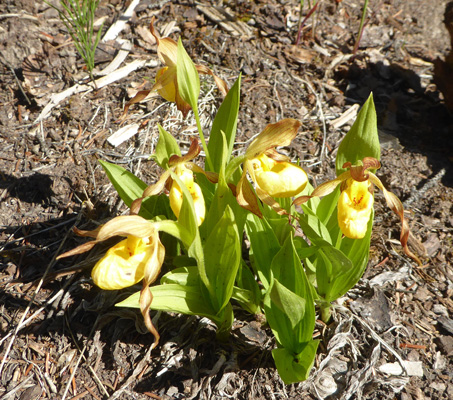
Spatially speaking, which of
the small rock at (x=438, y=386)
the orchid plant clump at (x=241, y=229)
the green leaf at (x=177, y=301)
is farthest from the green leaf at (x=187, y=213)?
the small rock at (x=438, y=386)

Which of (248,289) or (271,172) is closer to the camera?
(271,172)

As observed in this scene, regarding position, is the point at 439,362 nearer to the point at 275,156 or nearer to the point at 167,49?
the point at 275,156

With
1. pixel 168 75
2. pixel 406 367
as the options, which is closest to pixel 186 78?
pixel 168 75

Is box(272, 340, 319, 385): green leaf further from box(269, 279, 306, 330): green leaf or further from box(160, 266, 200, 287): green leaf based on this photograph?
box(160, 266, 200, 287): green leaf

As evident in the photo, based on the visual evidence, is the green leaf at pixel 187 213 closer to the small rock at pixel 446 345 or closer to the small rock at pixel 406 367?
the small rock at pixel 406 367

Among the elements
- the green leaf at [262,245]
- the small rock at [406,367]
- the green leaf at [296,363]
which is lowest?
the small rock at [406,367]

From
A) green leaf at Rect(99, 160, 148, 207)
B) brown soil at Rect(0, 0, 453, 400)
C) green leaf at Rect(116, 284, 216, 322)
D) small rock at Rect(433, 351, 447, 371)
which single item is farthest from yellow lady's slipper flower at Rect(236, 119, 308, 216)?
small rock at Rect(433, 351, 447, 371)
